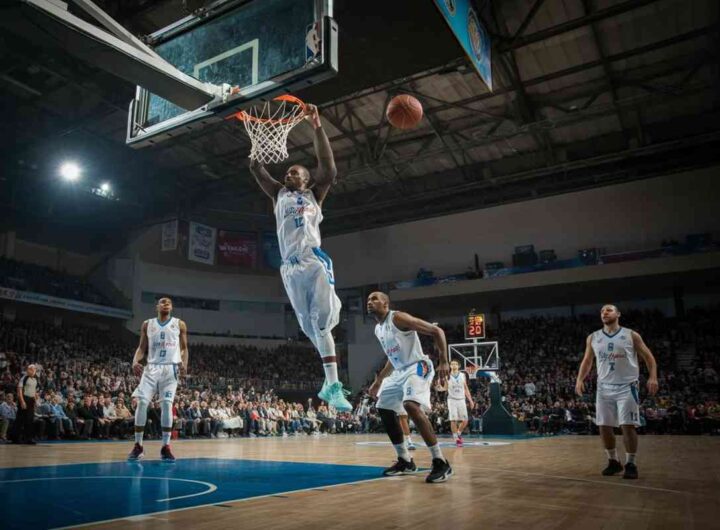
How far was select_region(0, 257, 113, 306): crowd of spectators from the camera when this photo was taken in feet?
68.8

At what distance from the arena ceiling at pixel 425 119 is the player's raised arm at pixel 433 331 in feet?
13.8

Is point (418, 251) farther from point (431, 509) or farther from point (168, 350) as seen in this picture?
point (431, 509)

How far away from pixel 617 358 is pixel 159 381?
5505mm

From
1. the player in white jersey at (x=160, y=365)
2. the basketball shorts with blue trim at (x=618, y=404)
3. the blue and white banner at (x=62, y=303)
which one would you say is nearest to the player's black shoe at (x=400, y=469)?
the basketball shorts with blue trim at (x=618, y=404)

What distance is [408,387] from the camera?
5.37 m

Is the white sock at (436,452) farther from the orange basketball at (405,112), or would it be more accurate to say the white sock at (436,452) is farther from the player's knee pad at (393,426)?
the orange basketball at (405,112)

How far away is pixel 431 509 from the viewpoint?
11.3ft

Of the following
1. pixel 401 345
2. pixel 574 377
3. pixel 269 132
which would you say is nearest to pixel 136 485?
pixel 401 345

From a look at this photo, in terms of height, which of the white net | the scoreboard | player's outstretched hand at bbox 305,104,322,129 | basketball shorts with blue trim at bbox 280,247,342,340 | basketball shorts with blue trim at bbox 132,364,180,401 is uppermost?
the white net

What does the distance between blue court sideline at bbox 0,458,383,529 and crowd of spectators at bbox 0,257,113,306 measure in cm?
1768

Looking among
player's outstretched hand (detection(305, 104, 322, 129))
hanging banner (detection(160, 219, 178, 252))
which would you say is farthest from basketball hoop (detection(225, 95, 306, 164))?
hanging banner (detection(160, 219, 178, 252))

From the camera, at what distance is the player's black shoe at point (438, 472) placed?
15.9 ft

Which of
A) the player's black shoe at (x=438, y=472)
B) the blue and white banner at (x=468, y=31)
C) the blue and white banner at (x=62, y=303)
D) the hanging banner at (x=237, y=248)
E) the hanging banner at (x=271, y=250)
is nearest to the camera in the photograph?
the player's black shoe at (x=438, y=472)

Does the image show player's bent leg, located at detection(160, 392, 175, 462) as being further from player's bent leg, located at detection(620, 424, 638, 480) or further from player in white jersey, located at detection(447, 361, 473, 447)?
player in white jersey, located at detection(447, 361, 473, 447)
